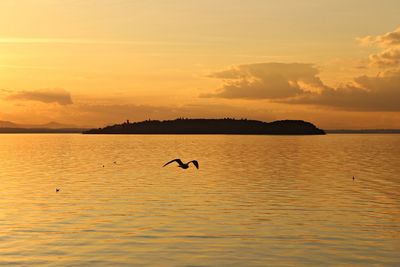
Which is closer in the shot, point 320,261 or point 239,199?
point 320,261

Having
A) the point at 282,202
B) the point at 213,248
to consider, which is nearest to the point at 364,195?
the point at 282,202

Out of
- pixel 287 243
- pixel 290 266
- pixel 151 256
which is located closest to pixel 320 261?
pixel 290 266

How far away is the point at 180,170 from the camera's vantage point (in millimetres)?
77750

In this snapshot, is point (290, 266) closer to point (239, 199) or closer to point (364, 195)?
point (239, 199)

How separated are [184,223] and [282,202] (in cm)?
1214

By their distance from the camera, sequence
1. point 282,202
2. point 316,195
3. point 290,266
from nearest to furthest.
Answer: point 290,266 → point 282,202 → point 316,195

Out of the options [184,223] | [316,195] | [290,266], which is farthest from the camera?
[316,195]

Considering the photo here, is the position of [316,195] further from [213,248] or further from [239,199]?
[213,248]

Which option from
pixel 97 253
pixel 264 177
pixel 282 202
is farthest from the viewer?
pixel 264 177

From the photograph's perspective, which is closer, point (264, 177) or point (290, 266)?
point (290, 266)

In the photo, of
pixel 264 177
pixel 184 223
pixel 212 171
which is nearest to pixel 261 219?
pixel 184 223

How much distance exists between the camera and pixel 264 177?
66562 millimetres

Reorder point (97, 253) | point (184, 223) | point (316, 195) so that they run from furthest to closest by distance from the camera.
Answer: point (316, 195) < point (184, 223) < point (97, 253)

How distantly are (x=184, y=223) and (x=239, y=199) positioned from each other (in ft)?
40.1
